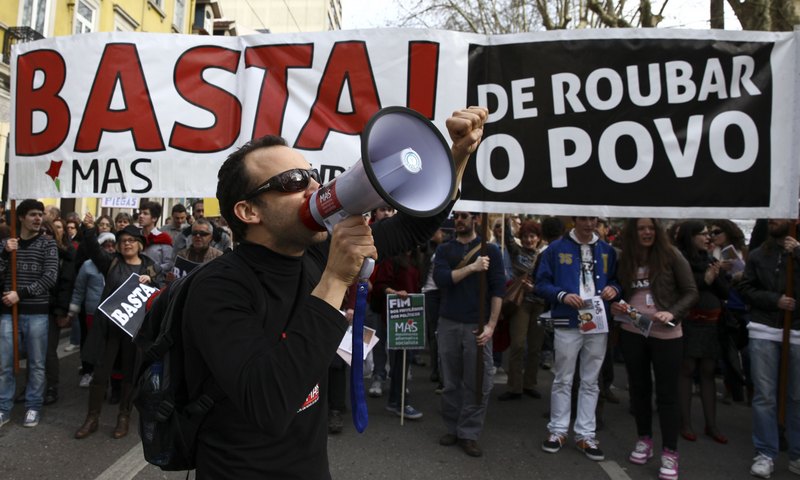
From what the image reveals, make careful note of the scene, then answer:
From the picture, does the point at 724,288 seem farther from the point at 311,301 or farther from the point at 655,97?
the point at 311,301

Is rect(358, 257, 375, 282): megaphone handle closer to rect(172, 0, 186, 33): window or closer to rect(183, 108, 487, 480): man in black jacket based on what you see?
rect(183, 108, 487, 480): man in black jacket

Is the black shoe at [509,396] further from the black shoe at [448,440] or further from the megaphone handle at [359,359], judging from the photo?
the megaphone handle at [359,359]

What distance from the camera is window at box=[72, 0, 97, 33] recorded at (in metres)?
16.8

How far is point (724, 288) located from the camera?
16.3ft

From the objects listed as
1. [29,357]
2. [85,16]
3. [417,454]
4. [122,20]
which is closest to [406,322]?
[417,454]

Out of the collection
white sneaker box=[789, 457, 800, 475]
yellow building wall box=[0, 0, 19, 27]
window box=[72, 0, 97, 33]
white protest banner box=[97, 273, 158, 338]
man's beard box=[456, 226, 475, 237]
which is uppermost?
window box=[72, 0, 97, 33]

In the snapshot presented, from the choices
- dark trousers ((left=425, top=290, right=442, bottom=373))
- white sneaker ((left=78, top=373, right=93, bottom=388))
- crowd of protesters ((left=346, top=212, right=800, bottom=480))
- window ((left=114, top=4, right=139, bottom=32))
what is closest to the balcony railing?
window ((left=114, top=4, right=139, bottom=32))

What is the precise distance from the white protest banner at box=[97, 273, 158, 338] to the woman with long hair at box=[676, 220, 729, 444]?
4097 mm

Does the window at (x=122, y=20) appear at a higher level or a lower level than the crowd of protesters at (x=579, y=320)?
higher

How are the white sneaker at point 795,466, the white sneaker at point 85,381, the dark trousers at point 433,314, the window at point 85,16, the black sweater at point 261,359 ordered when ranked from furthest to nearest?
1. the window at point 85,16
2. the dark trousers at point 433,314
3. the white sneaker at point 85,381
4. the white sneaker at point 795,466
5. the black sweater at point 261,359

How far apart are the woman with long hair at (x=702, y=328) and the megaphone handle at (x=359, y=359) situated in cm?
401

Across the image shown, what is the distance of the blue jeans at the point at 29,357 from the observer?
4.50m

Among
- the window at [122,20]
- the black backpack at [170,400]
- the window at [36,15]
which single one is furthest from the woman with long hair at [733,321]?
the window at [122,20]

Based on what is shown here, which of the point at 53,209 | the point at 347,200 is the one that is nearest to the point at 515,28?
the point at 53,209
